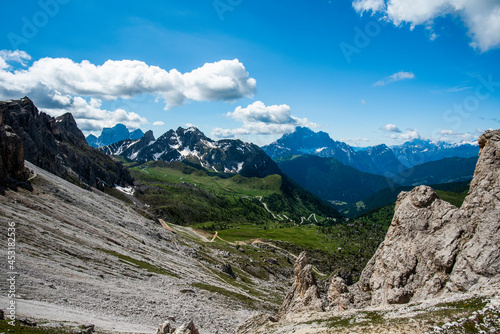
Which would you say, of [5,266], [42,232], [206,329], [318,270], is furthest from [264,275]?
[5,266]

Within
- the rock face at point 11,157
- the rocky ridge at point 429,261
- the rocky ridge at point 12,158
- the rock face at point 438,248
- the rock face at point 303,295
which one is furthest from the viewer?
the rock face at point 11,157

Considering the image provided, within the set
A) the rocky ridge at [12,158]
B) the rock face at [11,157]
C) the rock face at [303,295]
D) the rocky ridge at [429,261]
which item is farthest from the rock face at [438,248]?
the rock face at [11,157]

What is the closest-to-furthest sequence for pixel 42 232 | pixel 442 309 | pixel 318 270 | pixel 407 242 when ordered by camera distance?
pixel 442 309, pixel 407 242, pixel 42 232, pixel 318 270

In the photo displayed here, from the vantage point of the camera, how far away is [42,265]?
165ft

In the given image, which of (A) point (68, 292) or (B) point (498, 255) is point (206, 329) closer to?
(A) point (68, 292)

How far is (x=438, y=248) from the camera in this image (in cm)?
3747

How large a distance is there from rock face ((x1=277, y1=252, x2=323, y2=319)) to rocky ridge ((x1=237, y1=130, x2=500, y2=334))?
975mm

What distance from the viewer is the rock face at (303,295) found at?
4609cm

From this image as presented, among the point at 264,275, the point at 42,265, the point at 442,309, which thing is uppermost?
the point at 442,309

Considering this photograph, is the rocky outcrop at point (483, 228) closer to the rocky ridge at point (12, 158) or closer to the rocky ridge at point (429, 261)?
the rocky ridge at point (429, 261)

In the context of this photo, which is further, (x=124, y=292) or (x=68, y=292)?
(x=124, y=292)

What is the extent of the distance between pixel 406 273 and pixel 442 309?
13870 mm

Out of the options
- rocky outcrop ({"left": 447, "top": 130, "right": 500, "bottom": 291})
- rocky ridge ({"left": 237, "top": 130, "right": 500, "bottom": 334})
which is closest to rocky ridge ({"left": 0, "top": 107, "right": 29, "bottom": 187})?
rocky ridge ({"left": 237, "top": 130, "right": 500, "bottom": 334})

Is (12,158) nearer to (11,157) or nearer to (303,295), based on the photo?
(11,157)
